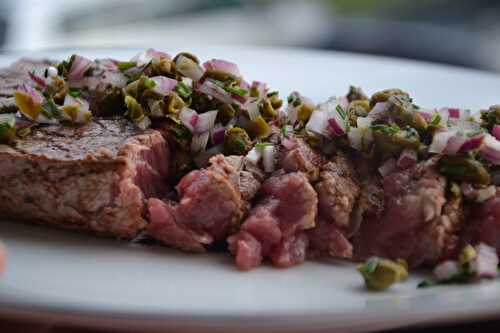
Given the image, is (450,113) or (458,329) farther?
(450,113)

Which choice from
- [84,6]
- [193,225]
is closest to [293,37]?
[84,6]

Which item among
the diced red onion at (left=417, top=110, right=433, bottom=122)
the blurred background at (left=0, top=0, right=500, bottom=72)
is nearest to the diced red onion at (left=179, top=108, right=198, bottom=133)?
the diced red onion at (left=417, top=110, right=433, bottom=122)

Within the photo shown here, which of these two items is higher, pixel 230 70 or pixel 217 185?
pixel 230 70

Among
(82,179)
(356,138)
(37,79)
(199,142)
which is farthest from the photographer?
(37,79)

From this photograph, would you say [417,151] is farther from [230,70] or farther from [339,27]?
[339,27]

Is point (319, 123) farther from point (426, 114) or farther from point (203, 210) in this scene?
point (203, 210)

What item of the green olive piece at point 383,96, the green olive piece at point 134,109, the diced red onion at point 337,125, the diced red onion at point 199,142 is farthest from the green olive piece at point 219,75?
the green olive piece at point 383,96

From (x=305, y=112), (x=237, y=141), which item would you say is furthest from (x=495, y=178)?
(x=237, y=141)
